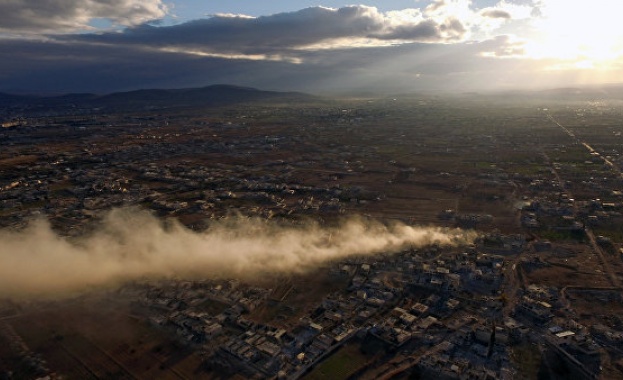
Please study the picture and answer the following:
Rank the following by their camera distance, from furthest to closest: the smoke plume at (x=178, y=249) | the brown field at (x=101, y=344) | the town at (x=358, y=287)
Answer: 1. the smoke plume at (x=178, y=249)
2. the town at (x=358, y=287)
3. the brown field at (x=101, y=344)

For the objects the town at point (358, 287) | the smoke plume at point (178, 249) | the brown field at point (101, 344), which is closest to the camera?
the brown field at point (101, 344)

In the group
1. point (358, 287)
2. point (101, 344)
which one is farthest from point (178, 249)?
point (358, 287)

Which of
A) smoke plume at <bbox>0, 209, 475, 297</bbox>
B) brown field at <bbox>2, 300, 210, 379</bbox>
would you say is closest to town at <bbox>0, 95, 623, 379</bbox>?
brown field at <bbox>2, 300, 210, 379</bbox>

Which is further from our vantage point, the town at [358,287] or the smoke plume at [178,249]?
the smoke plume at [178,249]

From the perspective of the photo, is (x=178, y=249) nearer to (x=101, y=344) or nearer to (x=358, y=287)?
(x=101, y=344)

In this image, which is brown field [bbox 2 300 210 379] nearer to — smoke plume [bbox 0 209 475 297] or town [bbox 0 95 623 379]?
town [bbox 0 95 623 379]

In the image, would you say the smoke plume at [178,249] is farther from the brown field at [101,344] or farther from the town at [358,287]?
the brown field at [101,344]

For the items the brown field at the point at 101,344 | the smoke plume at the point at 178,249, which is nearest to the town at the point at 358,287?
the brown field at the point at 101,344

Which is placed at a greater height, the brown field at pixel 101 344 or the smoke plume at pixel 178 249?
the smoke plume at pixel 178 249

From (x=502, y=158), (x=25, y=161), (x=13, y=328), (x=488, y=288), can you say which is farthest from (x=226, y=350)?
(x=25, y=161)
